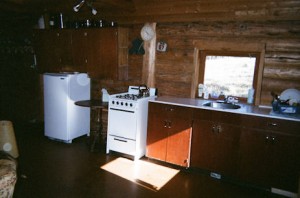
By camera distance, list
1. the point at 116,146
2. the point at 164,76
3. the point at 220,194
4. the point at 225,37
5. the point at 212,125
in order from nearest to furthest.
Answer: the point at 220,194, the point at 212,125, the point at 225,37, the point at 116,146, the point at 164,76

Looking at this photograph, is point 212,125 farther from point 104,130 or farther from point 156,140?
point 104,130

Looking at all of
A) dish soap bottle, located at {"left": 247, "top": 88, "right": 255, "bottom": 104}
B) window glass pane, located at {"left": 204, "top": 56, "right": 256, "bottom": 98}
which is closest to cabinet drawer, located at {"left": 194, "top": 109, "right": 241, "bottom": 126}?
dish soap bottle, located at {"left": 247, "top": 88, "right": 255, "bottom": 104}

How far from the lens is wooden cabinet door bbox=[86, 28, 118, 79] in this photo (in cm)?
418

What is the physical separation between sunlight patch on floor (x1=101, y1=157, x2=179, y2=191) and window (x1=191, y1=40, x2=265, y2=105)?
1.32 metres

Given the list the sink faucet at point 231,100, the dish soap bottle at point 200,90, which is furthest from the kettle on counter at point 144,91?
the sink faucet at point 231,100

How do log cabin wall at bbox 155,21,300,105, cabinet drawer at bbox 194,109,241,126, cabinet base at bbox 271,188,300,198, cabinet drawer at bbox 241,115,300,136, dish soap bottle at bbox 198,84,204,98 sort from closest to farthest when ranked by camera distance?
cabinet drawer at bbox 241,115,300,136, cabinet base at bbox 271,188,300,198, cabinet drawer at bbox 194,109,241,126, log cabin wall at bbox 155,21,300,105, dish soap bottle at bbox 198,84,204,98

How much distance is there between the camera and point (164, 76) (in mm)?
4266

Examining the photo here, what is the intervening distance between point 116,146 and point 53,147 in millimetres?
1216

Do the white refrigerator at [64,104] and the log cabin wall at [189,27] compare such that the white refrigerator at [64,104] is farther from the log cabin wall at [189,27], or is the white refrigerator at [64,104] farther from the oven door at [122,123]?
the oven door at [122,123]

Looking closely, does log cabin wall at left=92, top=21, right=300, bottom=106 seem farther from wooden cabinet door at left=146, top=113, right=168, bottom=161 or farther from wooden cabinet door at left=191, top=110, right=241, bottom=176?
wooden cabinet door at left=191, top=110, right=241, bottom=176

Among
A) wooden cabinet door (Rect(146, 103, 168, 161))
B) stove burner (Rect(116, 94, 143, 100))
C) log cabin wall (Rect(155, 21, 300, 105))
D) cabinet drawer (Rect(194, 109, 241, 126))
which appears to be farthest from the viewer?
stove burner (Rect(116, 94, 143, 100))

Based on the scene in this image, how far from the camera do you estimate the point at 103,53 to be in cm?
428

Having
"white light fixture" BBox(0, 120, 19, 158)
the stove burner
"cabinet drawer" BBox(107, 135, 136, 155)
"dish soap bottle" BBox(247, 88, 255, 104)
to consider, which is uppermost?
"dish soap bottle" BBox(247, 88, 255, 104)

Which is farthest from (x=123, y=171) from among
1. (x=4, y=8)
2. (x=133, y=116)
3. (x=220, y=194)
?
(x=4, y=8)
